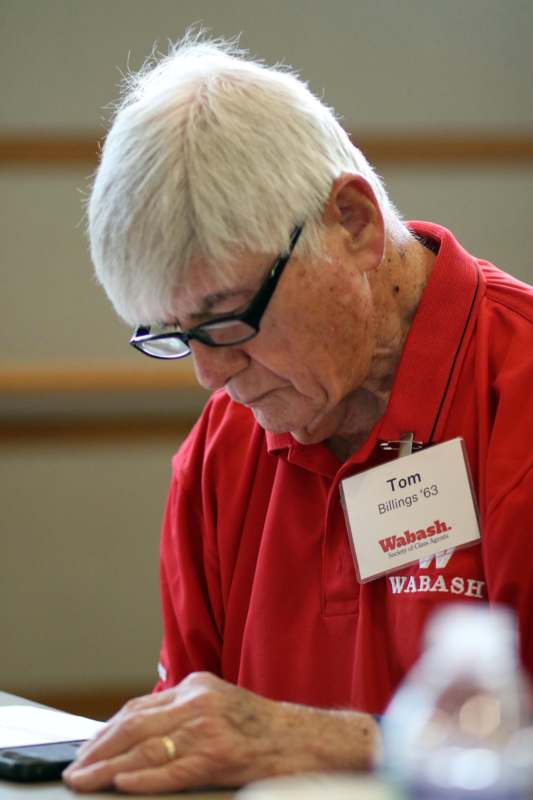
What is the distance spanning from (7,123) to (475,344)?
267 cm

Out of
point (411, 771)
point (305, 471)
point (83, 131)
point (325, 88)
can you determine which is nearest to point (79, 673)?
point (83, 131)

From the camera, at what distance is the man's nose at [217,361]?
5.70 ft

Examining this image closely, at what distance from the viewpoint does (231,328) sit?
171 centimetres

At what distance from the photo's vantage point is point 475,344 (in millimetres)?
1793

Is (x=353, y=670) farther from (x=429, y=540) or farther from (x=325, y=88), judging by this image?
(x=325, y=88)

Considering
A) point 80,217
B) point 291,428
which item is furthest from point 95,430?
point 291,428

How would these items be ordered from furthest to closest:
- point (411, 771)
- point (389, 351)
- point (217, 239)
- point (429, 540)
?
point (389, 351) < point (429, 540) < point (217, 239) < point (411, 771)

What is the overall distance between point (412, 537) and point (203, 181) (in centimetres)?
57

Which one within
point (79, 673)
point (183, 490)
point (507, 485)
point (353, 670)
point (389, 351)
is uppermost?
point (389, 351)

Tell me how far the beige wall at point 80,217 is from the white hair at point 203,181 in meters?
2.43

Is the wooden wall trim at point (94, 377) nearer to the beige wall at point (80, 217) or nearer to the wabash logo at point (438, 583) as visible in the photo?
the beige wall at point (80, 217)

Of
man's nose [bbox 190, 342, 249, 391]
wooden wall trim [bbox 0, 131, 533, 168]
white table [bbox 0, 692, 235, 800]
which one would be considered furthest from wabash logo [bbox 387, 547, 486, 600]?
wooden wall trim [bbox 0, 131, 533, 168]

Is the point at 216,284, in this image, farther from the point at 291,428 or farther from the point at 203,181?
the point at 291,428

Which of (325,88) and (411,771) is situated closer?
(411,771)
